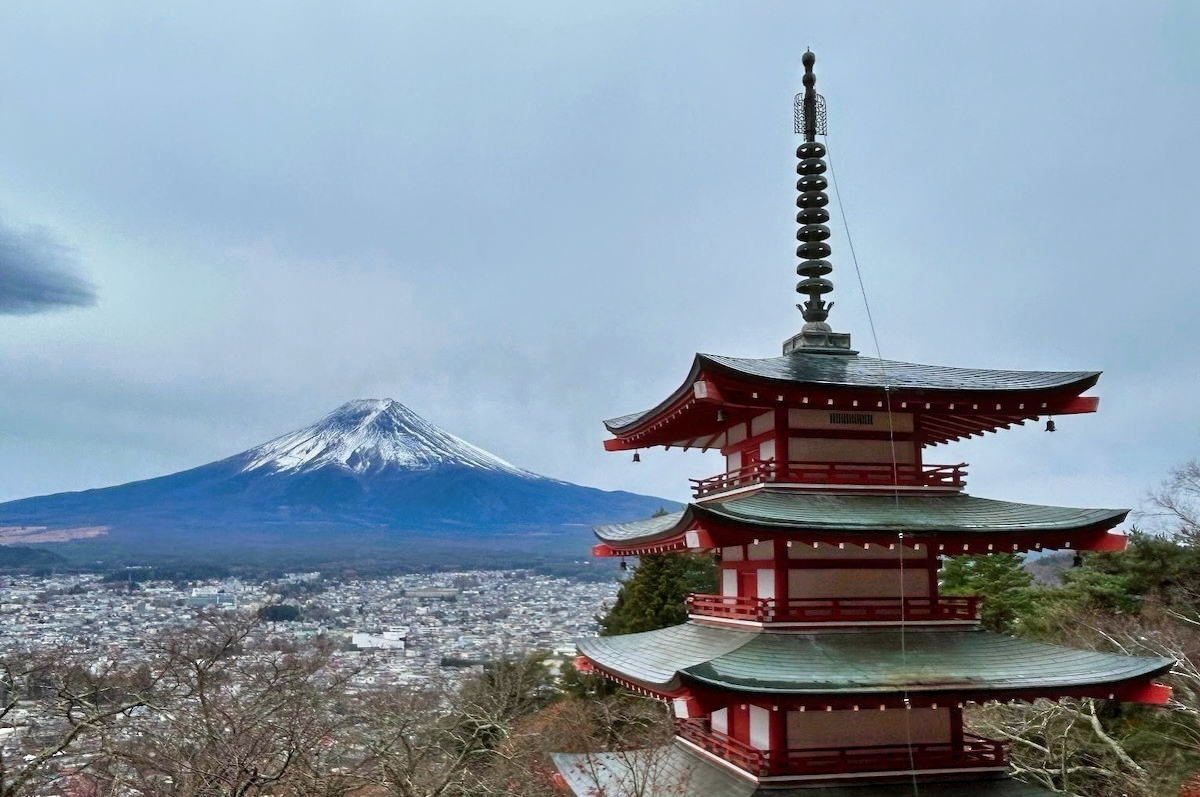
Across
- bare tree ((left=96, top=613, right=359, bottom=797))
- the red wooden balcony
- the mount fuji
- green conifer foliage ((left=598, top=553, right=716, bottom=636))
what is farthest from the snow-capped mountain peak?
the red wooden balcony

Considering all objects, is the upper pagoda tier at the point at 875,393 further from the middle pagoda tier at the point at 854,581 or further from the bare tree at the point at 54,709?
the bare tree at the point at 54,709

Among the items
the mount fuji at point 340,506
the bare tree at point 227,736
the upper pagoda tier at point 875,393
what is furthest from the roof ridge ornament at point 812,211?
the mount fuji at point 340,506

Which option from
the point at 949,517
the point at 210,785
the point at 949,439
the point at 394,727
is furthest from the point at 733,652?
the point at 394,727

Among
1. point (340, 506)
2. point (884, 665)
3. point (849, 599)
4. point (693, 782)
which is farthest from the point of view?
point (340, 506)

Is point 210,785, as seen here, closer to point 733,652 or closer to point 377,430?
point 733,652

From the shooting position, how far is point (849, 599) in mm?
11969

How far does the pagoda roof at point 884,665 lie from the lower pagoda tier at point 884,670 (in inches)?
0.5

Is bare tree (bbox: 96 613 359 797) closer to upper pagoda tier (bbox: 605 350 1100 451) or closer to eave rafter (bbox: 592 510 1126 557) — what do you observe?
eave rafter (bbox: 592 510 1126 557)

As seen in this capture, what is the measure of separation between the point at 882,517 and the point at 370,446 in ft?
367

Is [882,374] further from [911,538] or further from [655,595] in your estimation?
[655,595]

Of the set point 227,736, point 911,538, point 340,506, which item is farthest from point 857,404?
point 340,506

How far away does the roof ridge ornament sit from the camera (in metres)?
14.2

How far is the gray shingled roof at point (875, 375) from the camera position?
1141 centimetres

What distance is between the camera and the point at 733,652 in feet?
36.4
